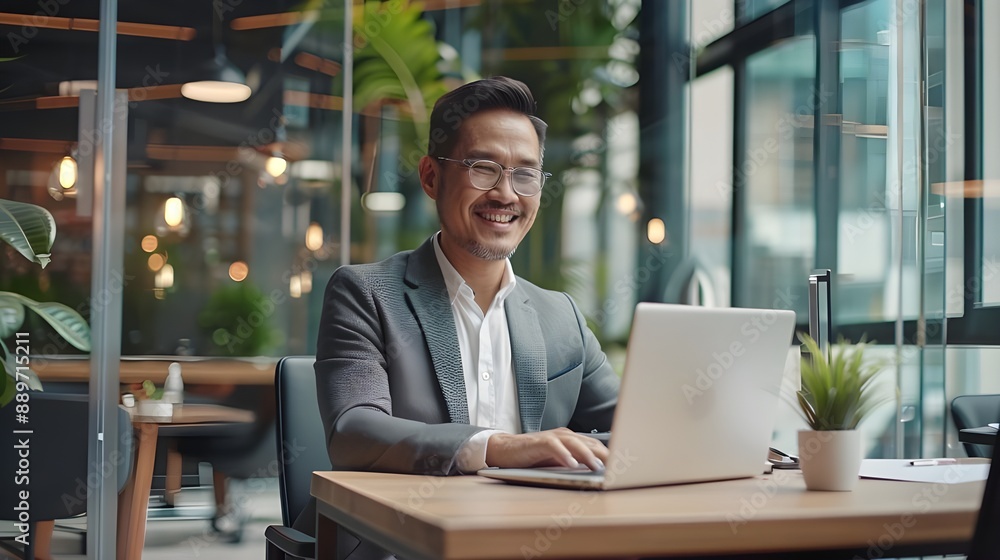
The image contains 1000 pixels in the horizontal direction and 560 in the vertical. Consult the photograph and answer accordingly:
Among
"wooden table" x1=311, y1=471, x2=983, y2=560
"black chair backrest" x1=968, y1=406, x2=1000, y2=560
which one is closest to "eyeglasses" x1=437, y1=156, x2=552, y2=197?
"wooden table" x1=311, y1=471, x2=983, y2=560

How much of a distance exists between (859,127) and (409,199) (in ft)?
7.51

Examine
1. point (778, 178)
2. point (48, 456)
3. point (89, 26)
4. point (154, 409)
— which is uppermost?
point (89, 26)

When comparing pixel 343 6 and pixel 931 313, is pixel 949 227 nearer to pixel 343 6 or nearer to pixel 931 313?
pixel 931 313

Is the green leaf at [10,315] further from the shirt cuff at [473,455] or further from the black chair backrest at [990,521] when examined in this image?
the black chair backrest at [990,521]

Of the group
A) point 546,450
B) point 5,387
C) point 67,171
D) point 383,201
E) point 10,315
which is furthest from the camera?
point 383,201

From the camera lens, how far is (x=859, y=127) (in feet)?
15.7

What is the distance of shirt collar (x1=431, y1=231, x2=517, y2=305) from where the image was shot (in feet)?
6.89

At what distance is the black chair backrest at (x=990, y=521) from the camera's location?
3.29 ft

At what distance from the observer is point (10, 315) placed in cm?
386

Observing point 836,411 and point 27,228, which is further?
point 27,228

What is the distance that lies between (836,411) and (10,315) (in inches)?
134

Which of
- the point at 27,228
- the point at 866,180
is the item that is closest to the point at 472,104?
the point at 27,228

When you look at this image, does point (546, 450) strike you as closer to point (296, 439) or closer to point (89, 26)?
point (296, 439)

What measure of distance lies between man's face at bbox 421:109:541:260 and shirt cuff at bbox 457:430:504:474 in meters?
0.63
